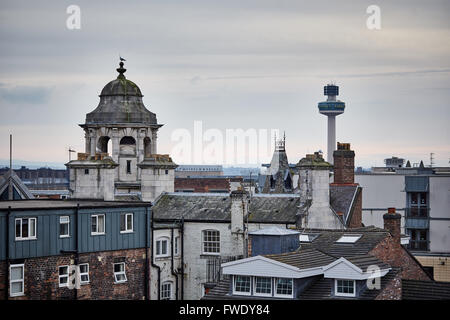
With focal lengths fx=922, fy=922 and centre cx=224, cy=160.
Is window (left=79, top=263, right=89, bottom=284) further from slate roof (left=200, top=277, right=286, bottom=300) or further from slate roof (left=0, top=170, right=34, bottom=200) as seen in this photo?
slate roof (left=0, top=170, right=34, bottom=200)

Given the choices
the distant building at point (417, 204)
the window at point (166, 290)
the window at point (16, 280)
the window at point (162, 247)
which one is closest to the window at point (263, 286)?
the window at point (16, 280)

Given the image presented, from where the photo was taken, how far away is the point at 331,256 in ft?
119

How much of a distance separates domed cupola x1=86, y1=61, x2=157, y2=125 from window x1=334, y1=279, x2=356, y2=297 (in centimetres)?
3448

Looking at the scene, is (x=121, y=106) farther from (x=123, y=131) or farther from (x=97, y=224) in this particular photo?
(x=97, y=224)

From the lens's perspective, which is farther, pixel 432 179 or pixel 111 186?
pixel 432 179

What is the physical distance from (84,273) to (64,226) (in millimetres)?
2566

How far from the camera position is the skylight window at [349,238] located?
40.3 meters

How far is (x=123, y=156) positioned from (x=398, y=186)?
20.8 m

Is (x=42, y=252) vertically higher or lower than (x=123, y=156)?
lower

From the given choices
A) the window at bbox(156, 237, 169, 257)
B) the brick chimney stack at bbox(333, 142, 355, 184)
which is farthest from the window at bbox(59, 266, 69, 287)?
the brick chimney stack at bbox(333, 142, 355, 184)

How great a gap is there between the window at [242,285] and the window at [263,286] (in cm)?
38

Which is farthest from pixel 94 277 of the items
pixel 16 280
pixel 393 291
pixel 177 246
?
pixel 393 291

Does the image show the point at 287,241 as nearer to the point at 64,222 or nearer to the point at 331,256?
the point at 331,256
